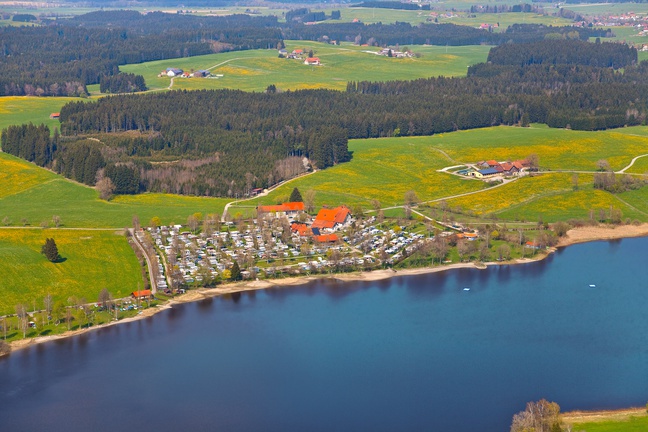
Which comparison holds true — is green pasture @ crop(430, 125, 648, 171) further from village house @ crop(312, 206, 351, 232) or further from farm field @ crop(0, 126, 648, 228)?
village house @ crop(312, 206, 351, 232)

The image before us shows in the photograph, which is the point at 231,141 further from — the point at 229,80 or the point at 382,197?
the point at 229,80

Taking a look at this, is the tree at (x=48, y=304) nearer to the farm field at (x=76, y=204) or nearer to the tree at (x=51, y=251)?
the tree at (x=51, y=251)

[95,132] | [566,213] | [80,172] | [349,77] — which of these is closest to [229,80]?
[349,77]

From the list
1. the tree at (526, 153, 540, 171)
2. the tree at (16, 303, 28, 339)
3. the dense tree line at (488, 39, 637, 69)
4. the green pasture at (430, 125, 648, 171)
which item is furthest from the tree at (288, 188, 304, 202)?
the dense tree line at (488, 39, 637, 69)

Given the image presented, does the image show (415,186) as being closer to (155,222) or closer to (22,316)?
(155,222)

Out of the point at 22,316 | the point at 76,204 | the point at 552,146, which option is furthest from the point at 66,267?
the point at 552,146

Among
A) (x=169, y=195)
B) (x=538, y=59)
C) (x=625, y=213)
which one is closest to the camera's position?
(x=625, y=213)

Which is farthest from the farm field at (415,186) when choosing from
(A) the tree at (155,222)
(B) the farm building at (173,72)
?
(B) the farm building at (173,72)
